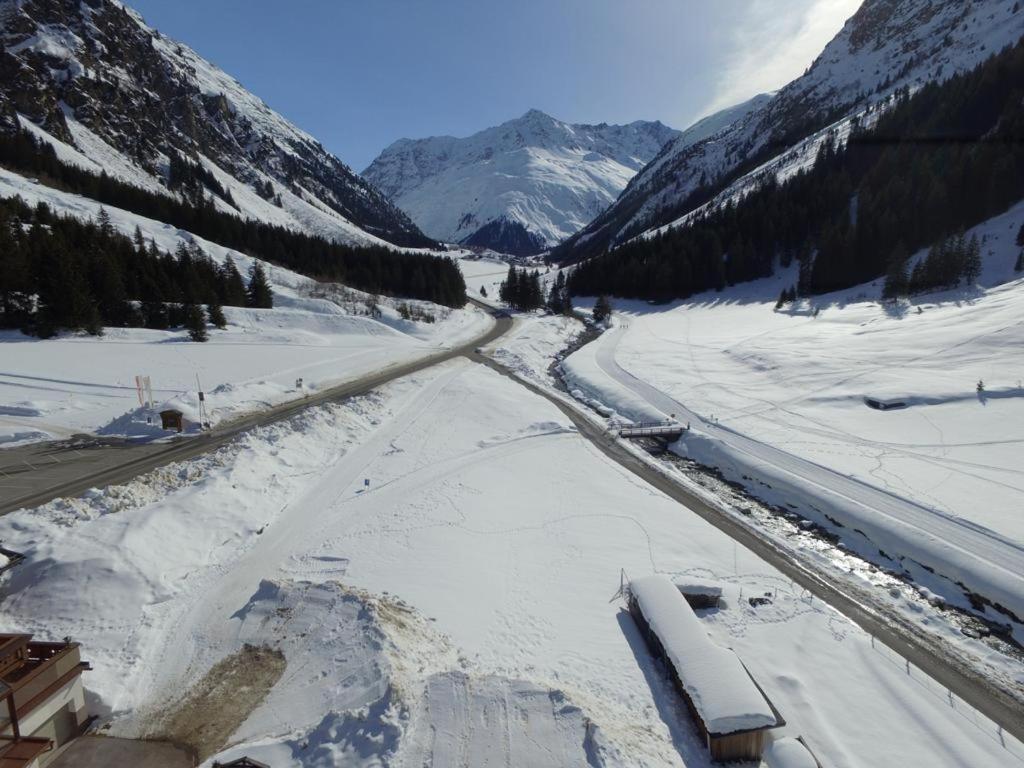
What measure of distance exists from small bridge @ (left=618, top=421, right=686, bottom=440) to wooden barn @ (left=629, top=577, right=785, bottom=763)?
2102 cm

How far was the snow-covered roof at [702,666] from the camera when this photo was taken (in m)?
11.6

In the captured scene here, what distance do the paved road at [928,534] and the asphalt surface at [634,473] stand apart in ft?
14.6

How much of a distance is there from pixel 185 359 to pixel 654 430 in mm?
40443

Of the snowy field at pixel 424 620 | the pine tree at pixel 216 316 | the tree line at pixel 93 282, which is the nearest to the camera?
the snowy field at pixel 424 620

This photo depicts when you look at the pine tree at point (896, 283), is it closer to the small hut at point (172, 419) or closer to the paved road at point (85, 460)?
the paved road at point (85, 460)

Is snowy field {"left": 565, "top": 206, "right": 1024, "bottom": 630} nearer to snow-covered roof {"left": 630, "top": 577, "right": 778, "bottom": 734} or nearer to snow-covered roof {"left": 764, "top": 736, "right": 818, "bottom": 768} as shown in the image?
snow-covered roof {"left": 630, "top": 577, "right": 778, "bottom": 734}

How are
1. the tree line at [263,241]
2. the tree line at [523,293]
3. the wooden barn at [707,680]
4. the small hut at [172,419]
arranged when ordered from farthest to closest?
the tree line at [523,293], the tree line at [263,241], the small hut at [172,419], the wooden barn at [707,680]

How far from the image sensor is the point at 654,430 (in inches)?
1481

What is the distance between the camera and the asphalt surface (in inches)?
617

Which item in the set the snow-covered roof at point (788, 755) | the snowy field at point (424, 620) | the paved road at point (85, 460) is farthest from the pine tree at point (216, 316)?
the snow-covered roof at point (788, 755)

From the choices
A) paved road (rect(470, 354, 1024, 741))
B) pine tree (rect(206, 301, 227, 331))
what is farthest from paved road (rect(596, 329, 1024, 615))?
pine tree (rect(206, 301, 227, 331))

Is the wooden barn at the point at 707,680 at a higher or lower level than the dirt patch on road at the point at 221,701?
higher

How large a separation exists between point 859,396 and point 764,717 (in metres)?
33.7

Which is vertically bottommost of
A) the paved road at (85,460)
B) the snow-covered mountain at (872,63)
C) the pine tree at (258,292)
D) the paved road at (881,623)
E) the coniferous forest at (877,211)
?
the paved road at (881,623)
